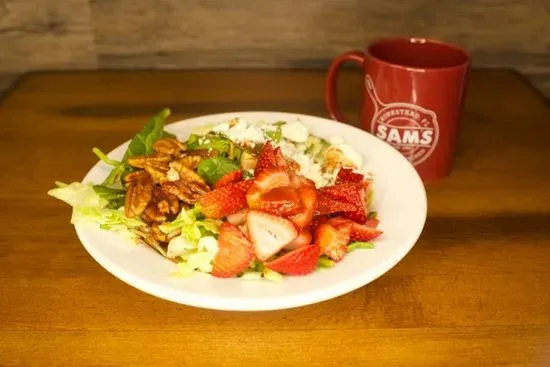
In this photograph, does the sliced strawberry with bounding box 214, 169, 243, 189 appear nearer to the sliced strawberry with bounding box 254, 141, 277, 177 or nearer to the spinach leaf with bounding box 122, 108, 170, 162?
the sliced strawberry with bounding box 254, 141, 277, 177

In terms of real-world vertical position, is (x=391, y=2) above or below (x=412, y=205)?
above

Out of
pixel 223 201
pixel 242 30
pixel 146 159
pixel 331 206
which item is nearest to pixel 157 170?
pixel 146 159

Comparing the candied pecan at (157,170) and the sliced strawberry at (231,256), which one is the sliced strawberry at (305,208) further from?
the candied pecan at (157,170)

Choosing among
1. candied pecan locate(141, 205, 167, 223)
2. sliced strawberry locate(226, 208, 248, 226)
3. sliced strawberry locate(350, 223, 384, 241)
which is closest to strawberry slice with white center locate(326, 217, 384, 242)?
sliced strawberry locate(350, 223, 384, 241)

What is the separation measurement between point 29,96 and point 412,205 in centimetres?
80

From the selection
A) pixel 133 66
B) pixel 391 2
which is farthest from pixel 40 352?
pixel 391 2

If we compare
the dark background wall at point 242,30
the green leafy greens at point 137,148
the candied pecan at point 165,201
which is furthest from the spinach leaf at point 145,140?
the dark background wall at point 242,30

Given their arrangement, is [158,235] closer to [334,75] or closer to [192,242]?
[192,242]

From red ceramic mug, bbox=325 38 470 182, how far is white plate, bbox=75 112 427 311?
3.4 inches

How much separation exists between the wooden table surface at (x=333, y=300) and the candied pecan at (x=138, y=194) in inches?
3.3

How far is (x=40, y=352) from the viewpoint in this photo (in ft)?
2.18

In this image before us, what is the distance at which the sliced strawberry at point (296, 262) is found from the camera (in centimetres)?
69

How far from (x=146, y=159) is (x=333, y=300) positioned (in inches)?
12.3

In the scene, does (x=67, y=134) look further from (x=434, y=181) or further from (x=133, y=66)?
(x=434, y=181)
